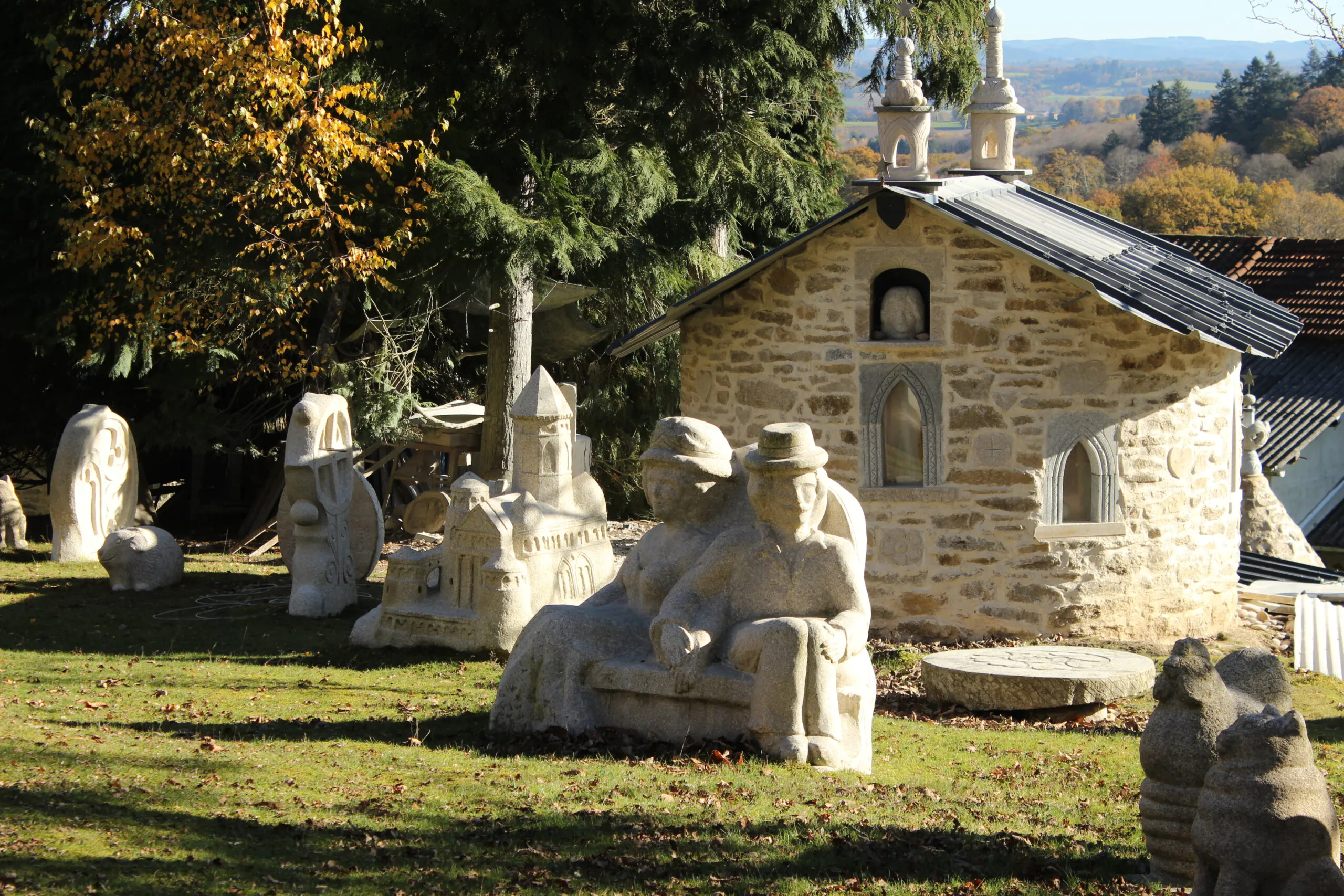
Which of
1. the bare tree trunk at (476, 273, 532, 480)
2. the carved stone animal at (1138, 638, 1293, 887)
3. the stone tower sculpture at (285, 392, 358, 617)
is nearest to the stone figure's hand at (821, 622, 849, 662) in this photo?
the carved stone animal at (1138, 638, 1293, 887)

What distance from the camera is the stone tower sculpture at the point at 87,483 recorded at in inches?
602

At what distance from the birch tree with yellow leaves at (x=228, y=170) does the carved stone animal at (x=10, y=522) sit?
1.99 m

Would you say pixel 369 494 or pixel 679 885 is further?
pixel 369 494

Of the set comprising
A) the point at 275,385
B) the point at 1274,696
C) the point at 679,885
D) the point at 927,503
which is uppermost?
the point at 275,385

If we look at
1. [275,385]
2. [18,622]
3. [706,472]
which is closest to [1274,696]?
[706,472]

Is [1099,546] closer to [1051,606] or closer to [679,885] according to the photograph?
[1051,606]

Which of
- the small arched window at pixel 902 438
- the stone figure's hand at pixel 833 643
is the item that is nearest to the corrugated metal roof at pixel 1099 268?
the small arched window at pixel 902 438

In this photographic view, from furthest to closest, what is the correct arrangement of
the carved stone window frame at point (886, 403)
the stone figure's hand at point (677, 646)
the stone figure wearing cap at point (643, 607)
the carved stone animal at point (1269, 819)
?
the carved stone window frame at point (886, 403), the stone figure wearing cap at point (643, 607), the stone figure's hand at point (677, 646), the carved stone animal at point (1269, 819)

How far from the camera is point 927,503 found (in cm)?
1247

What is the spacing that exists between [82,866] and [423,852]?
118 centimetres

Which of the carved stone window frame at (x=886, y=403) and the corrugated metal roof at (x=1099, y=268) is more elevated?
the corrugated metal roof at (x=1099, y=268)

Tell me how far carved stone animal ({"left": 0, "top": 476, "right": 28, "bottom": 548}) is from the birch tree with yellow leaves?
6.54ft

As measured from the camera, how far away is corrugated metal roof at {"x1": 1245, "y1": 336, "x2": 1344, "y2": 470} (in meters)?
24.7

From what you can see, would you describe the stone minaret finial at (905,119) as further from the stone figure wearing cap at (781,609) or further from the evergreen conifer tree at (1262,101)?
the evergreen conifer tree at (1262,101)
